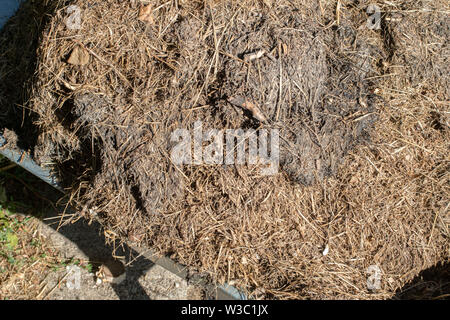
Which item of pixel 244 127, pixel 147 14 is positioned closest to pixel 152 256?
pixel 244 127

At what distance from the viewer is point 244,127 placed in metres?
2.11

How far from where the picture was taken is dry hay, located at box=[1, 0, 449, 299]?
2.12m

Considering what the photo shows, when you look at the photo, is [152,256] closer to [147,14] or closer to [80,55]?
[80,55]

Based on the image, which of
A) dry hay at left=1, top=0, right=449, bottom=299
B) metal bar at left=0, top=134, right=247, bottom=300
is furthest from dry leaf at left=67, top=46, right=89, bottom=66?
metal bar at left=0, top=134, right=247, bottom=300

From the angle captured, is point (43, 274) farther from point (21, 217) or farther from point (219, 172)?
point (219, 172)

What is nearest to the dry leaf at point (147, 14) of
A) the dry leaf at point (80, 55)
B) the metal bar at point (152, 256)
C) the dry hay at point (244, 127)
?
the dry hay at point (244, 127)

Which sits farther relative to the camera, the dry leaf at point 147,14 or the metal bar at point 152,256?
the dry leaf at point 147,14

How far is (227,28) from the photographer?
214 cm

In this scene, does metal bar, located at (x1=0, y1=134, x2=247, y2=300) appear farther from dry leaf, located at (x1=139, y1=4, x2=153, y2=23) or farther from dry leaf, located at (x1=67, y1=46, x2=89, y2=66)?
dry leaf, located at (x1=139, y1=4, x2=153, y2=23)

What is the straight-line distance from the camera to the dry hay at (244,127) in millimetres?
2115

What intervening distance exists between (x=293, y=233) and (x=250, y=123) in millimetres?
693

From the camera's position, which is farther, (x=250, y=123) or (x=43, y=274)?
(x=43, y=274)

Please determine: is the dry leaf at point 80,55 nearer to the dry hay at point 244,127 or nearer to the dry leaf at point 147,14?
the dry hay at point 244,127

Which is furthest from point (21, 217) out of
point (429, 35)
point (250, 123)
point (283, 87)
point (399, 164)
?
point (429, 35)
